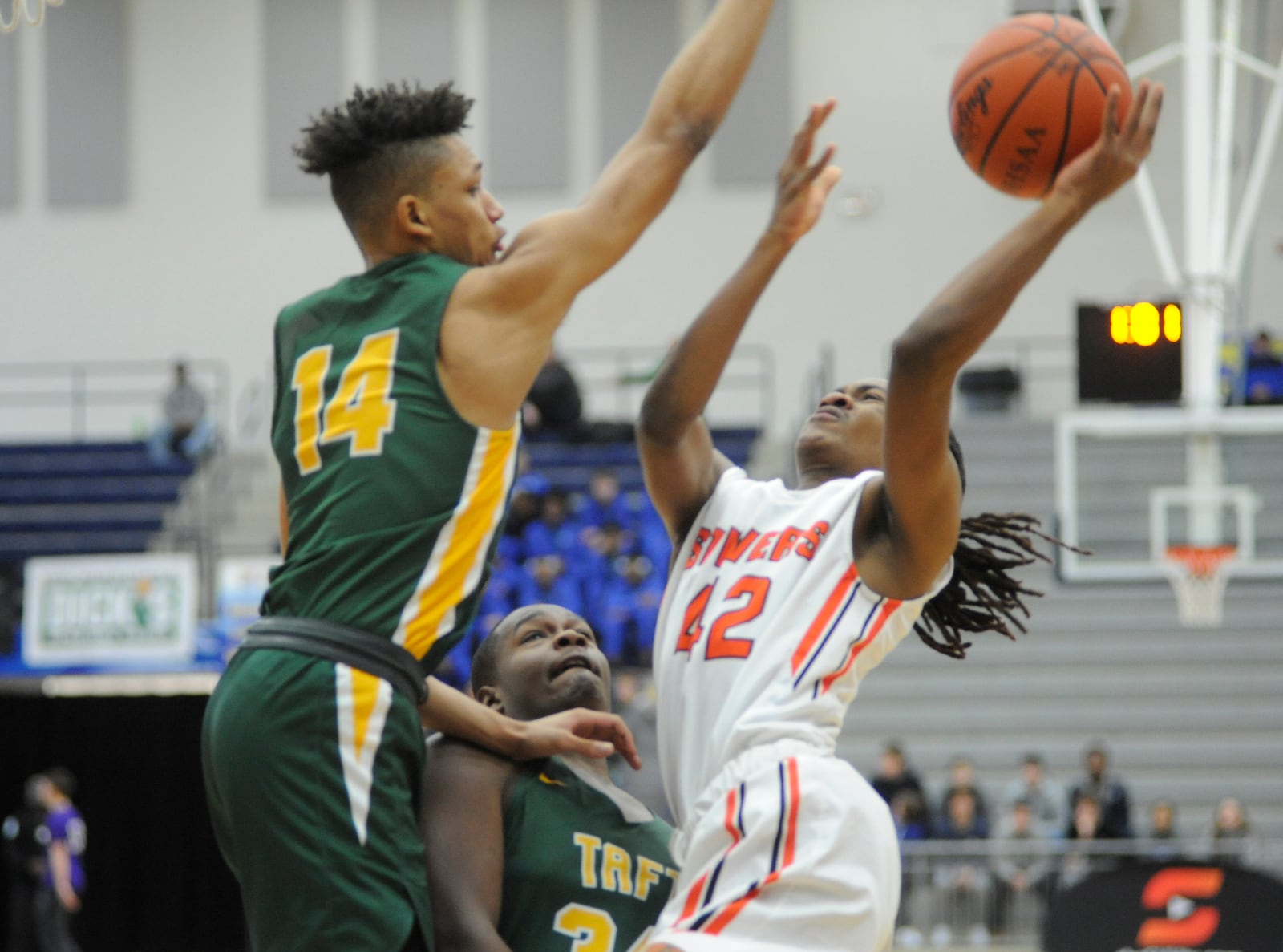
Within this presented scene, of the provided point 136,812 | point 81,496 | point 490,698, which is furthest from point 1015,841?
point 490,698

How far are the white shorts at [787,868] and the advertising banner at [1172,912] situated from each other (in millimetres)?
5426

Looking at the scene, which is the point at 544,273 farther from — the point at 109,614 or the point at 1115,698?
the point at 1115,698

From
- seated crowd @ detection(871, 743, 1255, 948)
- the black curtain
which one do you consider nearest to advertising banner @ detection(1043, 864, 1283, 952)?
seated crowd @ detection(871, 743, 1255, 948)

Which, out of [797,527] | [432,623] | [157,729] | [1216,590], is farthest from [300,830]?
[157,729]

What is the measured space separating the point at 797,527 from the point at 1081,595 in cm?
1376

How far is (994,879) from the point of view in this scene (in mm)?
13016

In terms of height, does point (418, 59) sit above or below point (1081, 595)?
above

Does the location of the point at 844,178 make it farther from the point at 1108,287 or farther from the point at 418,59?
the point at 418,59

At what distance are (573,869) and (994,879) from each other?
10.2 m

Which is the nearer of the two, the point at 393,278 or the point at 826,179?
the point at 393,278

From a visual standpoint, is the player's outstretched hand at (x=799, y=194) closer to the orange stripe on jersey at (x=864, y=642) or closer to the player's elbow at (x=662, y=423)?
the player's elbow at (x=662, y=423)

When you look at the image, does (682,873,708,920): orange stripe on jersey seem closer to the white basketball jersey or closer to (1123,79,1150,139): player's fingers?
the white basketball jersey

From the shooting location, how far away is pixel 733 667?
3.34 meters

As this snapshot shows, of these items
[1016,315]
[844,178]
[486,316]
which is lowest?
[486,316]
